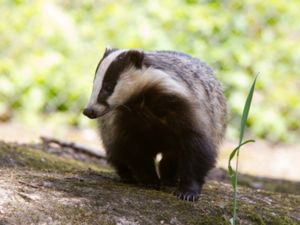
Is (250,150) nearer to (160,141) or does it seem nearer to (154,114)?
(160,141)

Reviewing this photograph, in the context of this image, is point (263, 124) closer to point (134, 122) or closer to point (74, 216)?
point (134, 122)

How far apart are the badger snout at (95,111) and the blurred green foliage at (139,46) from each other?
19.7 feet

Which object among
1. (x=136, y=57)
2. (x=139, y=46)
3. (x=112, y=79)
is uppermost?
(x=139, y=46)

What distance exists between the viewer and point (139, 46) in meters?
9.98

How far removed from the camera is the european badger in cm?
387

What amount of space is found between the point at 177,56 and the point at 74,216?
154 centimetres

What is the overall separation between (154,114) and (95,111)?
1.40 ft

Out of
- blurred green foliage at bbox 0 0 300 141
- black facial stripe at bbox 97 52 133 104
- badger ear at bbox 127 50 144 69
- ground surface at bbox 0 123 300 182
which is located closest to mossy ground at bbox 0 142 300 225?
black facial stripe at bbox 97 52 133 104

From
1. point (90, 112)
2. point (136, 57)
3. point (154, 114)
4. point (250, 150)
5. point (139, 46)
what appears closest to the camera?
point (90, 112)

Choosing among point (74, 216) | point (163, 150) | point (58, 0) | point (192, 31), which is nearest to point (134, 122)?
point (163, 150)

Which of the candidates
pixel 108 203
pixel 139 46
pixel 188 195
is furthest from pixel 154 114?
pixel 139 46

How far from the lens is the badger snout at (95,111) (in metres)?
3.75

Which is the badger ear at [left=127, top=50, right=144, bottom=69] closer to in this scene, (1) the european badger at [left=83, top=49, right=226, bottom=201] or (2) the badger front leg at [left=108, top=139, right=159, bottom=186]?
(1) the european badger at [left=83, top=49, right=226, bottom=201]

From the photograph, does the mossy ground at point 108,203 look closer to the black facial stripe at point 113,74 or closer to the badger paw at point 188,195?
the badger paw at point 188,195
